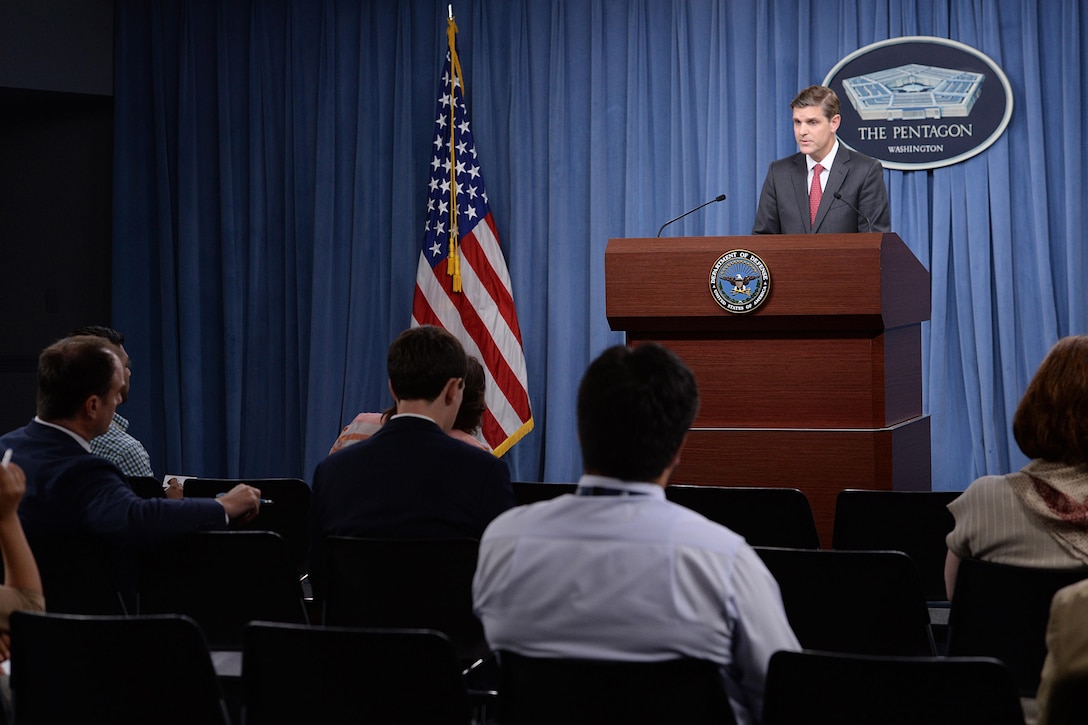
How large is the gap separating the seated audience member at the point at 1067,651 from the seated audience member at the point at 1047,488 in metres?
0.75

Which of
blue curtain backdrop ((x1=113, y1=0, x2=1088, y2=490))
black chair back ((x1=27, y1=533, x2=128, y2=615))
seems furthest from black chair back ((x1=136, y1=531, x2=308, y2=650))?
blue curtain backdrop ((x1=113, y1=0, x2=1088, y2=490))

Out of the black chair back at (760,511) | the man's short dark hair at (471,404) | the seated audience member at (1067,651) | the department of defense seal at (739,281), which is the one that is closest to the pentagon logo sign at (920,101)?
the department of defense seal at (739,281)

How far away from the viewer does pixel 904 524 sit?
337cm

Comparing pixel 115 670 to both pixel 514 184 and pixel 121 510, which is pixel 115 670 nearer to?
pixel 121 510

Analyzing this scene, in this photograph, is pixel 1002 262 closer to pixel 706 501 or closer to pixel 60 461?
pixel 706 501

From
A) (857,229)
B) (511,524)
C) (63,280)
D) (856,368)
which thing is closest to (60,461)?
(511,524)

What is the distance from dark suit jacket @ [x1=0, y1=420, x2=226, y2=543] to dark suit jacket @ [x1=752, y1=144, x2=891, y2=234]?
3.32m

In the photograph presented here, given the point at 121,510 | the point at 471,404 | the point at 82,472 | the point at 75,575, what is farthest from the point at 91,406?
the point at 471,404

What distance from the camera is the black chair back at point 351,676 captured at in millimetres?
2035

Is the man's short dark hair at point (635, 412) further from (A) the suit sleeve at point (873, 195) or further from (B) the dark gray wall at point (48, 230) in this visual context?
A: (B) the dark gray wall at point (48, 230)

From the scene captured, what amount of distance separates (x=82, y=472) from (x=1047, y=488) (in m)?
2.30

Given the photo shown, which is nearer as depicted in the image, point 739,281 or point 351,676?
point 351,676

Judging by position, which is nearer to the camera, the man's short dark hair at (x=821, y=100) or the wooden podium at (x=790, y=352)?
the wooden podium at (x=790, y=352)

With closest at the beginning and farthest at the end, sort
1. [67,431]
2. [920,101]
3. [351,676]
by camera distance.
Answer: [351,676] → [67,431] → [920,101]
